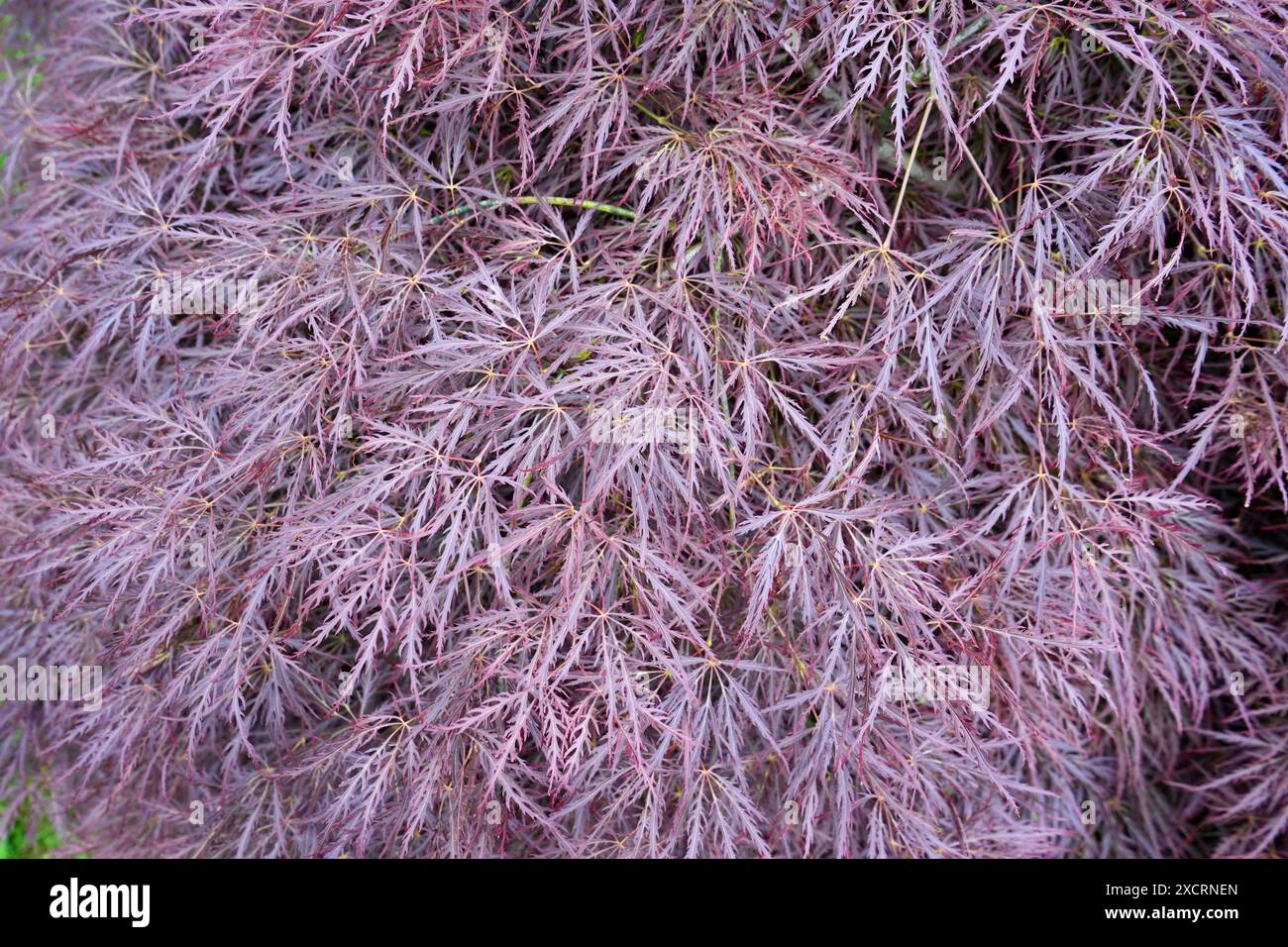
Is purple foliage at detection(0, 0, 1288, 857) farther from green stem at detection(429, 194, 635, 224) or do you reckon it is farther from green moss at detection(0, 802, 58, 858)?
green moss at detection(0, 802, 58, 858)

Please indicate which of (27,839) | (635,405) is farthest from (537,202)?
(27,839)

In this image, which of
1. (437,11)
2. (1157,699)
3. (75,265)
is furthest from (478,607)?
(1157,699)

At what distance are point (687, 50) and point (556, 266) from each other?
1.42ft

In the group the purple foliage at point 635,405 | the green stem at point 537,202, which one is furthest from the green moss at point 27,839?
the green stem at point 537,202

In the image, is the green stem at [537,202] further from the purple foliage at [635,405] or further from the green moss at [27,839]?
the green moss at [27,839]

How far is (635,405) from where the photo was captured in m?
1.46

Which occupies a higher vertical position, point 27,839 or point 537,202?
point 537,202

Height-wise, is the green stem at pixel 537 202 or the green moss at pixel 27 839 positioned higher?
the green stem at pixel 537 202

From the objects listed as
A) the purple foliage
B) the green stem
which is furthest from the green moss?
the green stem

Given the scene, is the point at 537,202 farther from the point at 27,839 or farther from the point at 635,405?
the point at 27,839

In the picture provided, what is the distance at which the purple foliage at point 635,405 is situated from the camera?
1494 mm

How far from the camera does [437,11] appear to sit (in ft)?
4.92

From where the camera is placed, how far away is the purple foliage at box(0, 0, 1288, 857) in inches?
58.8
